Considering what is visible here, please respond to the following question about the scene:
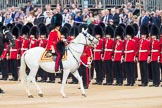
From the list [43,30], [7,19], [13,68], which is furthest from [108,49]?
[7,19]

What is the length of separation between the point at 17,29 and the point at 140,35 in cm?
475

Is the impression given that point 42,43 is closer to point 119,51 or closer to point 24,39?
point 24,39

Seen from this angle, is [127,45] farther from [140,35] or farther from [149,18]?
[149,18]

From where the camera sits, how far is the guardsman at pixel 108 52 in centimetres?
2269

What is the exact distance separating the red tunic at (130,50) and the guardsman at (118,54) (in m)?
0.27

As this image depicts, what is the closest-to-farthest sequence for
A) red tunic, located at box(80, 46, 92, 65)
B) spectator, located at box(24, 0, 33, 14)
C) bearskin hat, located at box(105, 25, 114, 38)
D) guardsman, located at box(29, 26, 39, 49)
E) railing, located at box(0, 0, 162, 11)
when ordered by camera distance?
red tunic, located at box(80, 46, 92, 65) < bearskin hat, located at box(105, 25, 114, 38) < guardsman, located at box(29, 26, 39, 49) < railing, located at box(0, 0, 162, 11) < spectator, located at box(24, 0, 33, 14)

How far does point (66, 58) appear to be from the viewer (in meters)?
19.3

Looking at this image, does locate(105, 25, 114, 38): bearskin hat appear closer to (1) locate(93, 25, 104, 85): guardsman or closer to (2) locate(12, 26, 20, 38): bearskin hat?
(1) locate(93, 25, 104, 85): guardsman

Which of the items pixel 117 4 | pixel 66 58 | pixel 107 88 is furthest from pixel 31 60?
pixel 117 4

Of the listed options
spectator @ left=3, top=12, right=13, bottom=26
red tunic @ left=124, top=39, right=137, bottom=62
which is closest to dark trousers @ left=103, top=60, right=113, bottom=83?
red tunic @ left=124, top=39, right=137, bottom=62

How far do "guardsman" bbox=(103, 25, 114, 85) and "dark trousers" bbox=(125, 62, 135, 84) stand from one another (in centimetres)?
63

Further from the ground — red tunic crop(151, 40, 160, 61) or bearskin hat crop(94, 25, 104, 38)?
bearskin hat crop(94, 25, 104, 38)

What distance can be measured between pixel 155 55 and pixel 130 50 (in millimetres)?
885

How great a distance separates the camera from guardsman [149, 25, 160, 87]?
21.6 meters
